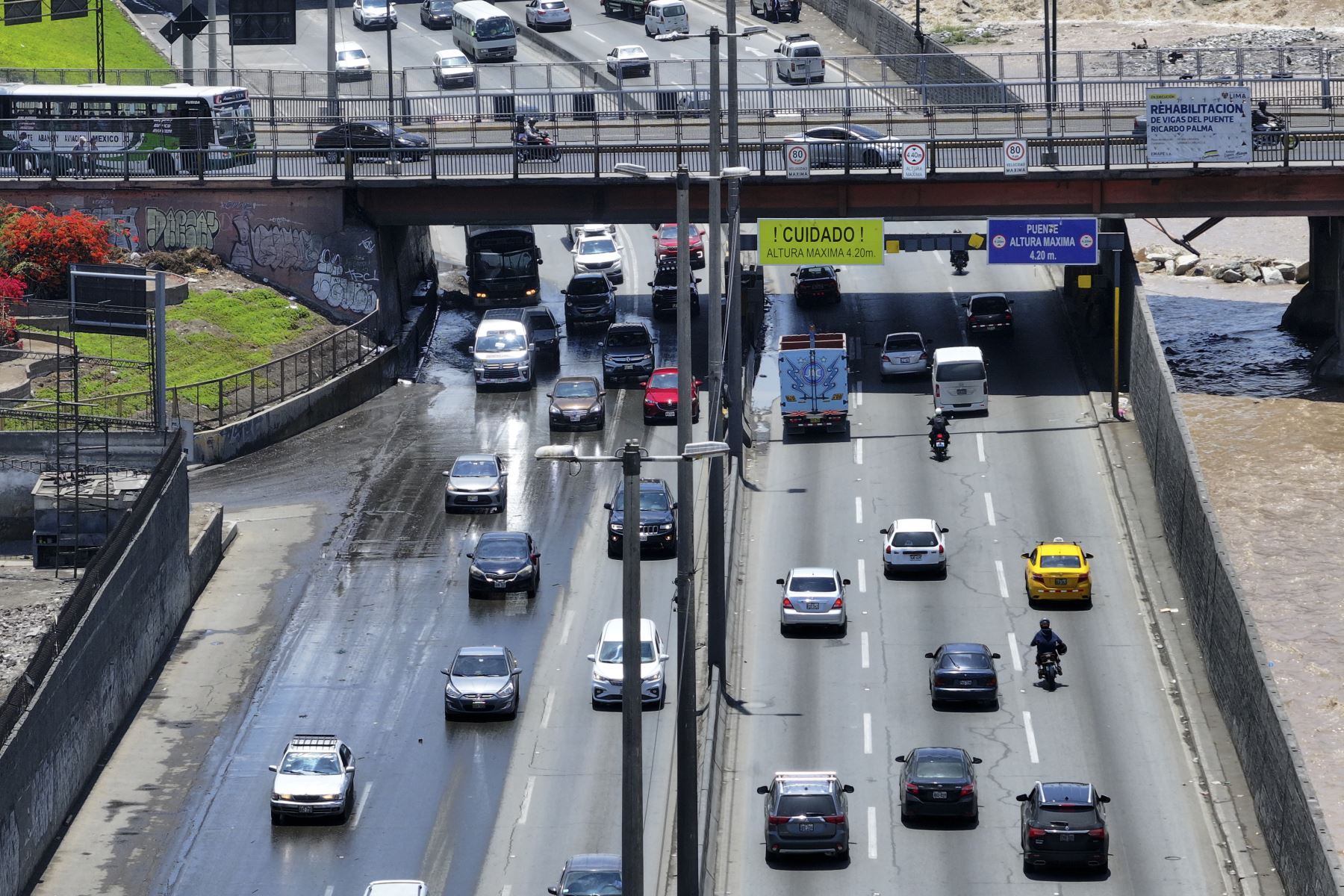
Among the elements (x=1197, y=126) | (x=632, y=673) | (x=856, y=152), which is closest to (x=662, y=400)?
(x=856, y=152)

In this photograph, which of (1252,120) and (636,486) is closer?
(636,486)

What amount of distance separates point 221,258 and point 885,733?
36626 mm

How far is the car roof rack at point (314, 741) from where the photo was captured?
44219mm

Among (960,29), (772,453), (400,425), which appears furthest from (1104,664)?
(960,29)

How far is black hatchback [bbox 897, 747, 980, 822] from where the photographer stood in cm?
4350

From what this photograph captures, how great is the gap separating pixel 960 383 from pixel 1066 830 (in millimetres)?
27046

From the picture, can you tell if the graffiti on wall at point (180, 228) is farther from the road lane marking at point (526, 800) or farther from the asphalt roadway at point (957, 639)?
the road lane marking at point (526, 800)

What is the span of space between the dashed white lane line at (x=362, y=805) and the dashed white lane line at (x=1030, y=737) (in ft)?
46.9

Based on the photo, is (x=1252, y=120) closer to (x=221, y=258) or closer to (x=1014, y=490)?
(x=1014, y=490)

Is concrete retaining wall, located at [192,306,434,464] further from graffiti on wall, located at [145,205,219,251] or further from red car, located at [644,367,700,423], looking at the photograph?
A: red car, located at [644,367,700,423]

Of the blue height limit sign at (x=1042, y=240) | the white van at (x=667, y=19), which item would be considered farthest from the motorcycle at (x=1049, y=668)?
the white van at (x=667, y=19)

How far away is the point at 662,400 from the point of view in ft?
213

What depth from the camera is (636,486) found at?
25.3 m

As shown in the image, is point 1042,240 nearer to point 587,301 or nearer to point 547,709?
point 587,301
